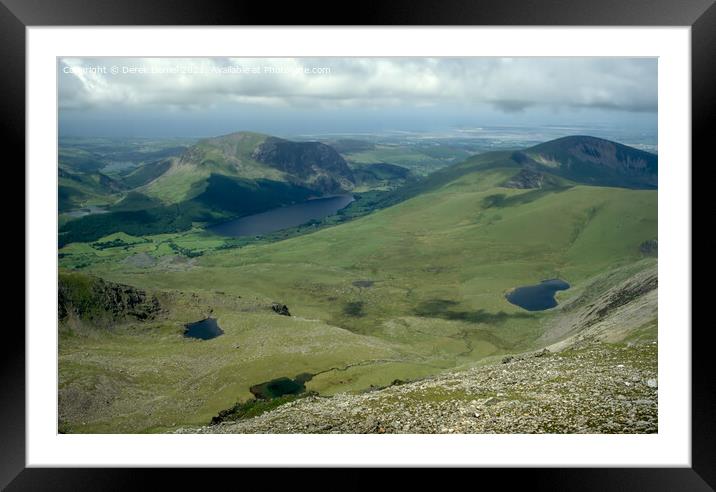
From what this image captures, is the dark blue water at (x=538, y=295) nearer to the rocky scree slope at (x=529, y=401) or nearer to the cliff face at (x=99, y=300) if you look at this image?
the cliff face at (x=99, y=300)

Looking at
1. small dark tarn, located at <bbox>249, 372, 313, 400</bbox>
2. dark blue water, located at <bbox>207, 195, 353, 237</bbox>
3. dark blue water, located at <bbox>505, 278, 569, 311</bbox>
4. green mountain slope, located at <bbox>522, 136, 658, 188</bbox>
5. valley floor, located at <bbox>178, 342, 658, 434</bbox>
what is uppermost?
green mountain slope, located at <bbox>522, 136, 658, 188</bbox>

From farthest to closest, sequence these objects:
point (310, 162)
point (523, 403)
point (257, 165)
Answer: point (257, 165), point (310, 162), point (523, 403)

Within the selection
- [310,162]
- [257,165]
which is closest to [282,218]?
[310,162]

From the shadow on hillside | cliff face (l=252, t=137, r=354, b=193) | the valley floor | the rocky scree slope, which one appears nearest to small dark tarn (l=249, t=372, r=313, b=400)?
the rocky scree slope

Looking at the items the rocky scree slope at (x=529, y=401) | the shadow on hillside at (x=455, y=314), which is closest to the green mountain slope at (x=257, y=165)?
the shadow on hillside at (x=455, y=314)

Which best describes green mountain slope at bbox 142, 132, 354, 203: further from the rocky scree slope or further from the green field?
the rocky scree slope

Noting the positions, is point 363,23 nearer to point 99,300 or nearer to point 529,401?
point 529,401
